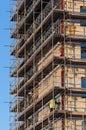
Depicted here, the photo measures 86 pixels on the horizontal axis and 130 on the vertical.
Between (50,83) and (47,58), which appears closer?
(50,83)

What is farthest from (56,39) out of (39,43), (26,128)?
(26,128)

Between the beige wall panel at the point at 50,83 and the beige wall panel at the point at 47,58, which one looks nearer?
the beige wall panel at the point at 50,83

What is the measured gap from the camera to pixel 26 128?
192 feet

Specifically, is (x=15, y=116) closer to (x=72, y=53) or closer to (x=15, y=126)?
(x=15, y=126)

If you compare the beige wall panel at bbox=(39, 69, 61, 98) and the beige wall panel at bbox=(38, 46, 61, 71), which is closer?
the beige wall panel at bbox=(39, 69, 61, 98)

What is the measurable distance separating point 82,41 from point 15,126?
11392 mm

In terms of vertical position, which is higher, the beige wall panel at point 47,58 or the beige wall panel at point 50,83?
the beige wall panel at point 47,58

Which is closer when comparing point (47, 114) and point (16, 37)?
point (47, 114)

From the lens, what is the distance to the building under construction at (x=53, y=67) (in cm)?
5091

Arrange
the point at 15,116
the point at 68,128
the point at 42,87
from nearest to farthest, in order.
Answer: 1. the point at 68,128
2. the point at 42,87
3. the point at 15,116

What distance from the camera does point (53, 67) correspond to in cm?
5234

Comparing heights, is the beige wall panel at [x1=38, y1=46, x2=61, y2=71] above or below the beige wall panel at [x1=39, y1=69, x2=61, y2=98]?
above

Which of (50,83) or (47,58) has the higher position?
(47,58)

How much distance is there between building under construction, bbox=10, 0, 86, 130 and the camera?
→ 50.9m
